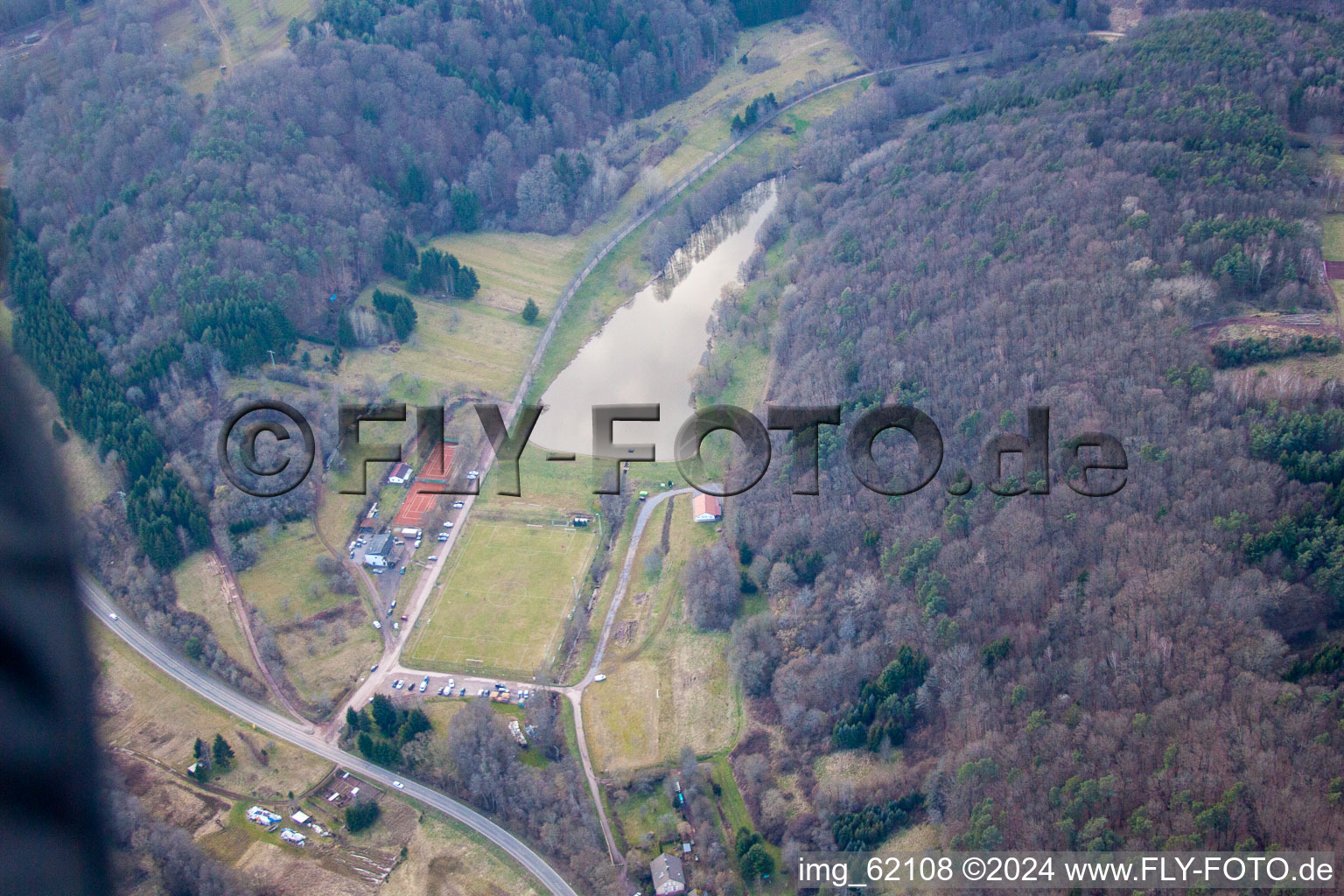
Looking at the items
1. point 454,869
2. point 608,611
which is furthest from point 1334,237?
point 454,869

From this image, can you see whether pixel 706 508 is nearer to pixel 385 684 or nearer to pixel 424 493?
pixel 424 493

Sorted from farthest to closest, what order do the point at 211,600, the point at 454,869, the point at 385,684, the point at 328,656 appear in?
the point at 211,600 → the point at 328,656 → the point at 385,684 → the point at 454,869

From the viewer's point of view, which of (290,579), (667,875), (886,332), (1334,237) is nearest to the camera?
(667,875)

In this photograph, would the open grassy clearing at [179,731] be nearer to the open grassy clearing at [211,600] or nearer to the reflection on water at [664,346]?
the open grassy clearing at [211,600]

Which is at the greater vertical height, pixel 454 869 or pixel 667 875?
pixel 667 875

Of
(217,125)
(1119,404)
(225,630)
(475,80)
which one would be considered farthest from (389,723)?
(475,80)

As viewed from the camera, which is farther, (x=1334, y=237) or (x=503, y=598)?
(x=1334, y=237)

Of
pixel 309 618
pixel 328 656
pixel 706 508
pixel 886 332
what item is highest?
pixel 886 332
